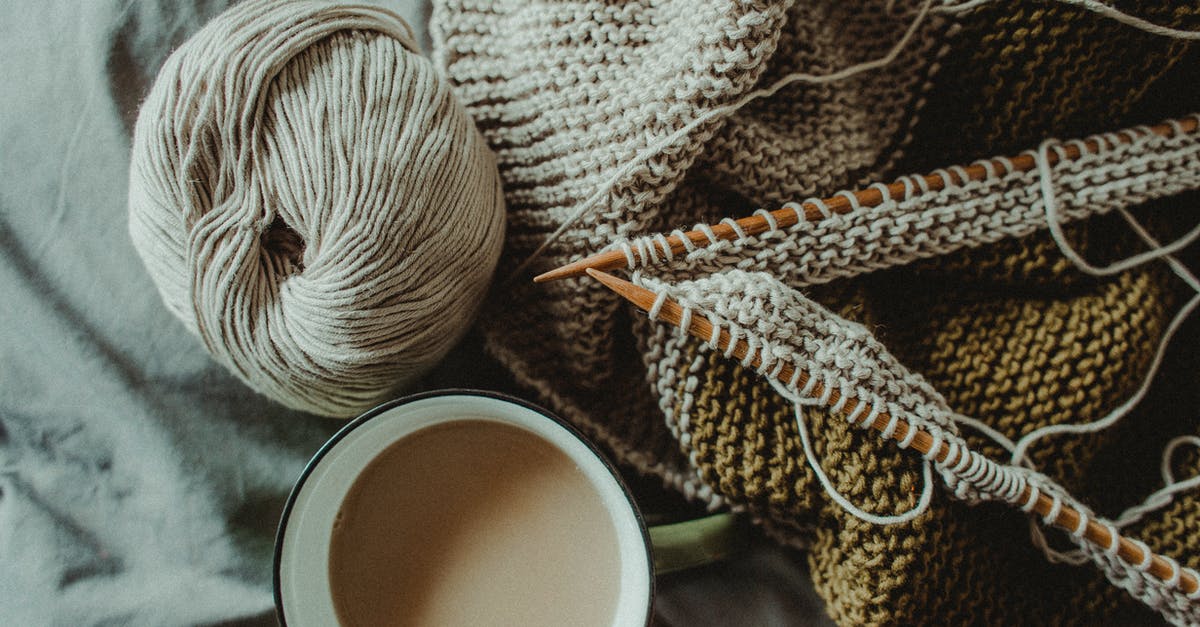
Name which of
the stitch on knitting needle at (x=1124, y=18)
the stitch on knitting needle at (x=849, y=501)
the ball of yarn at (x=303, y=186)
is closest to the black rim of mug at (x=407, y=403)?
the ball of yarn at (x=303, y=186)

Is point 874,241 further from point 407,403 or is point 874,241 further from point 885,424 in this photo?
point 407,403

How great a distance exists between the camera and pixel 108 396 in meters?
0.72

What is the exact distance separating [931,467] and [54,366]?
2.55 feet

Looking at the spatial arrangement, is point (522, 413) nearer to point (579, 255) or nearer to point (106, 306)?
point (579, 255)

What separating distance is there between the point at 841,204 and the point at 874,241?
0.14ft

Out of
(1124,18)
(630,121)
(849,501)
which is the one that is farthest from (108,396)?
(1124,18)

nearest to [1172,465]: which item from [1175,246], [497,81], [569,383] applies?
[1175,246]

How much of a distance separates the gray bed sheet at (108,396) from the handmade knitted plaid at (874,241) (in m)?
0.17

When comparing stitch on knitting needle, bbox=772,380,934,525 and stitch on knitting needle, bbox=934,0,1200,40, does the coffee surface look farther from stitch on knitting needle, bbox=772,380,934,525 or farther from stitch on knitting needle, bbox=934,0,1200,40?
stitch on knitting needle, bbox=934,0,1200,40

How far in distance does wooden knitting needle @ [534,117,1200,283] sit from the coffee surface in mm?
147

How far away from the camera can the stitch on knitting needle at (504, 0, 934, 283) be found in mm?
609

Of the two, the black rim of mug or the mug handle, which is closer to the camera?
the black rim of mug

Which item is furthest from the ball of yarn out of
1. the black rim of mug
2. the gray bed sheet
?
the gray bed sheet

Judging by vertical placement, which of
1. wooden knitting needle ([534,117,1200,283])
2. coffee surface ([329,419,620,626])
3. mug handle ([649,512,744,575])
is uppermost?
wooden knitting needle ([534,117,1200,283])
